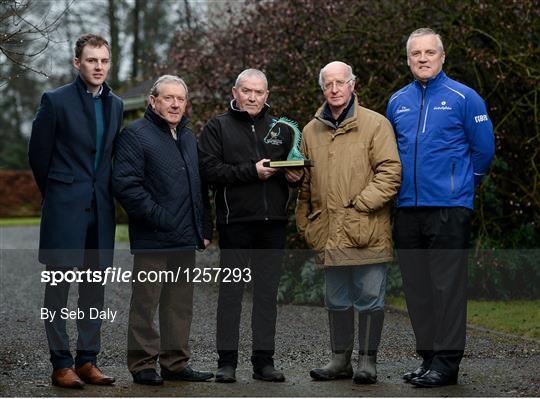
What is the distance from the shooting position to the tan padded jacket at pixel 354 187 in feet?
20.7

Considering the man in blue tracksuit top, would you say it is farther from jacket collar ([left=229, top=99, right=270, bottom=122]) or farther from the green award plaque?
jacket collar ([left=229, top=99, right=270, bottom=122])

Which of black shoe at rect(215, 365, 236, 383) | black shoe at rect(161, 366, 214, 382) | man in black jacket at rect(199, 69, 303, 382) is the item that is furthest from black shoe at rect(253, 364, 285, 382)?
black shoe at rect(161, 366, 214, 382)

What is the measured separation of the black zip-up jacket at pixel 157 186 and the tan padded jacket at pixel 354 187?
30.8 inches

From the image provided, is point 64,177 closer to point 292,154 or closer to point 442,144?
point 292,154

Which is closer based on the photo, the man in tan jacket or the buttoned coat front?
the buttoned coat front

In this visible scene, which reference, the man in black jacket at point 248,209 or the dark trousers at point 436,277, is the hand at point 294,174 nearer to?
the man in black jacket at point 248,209

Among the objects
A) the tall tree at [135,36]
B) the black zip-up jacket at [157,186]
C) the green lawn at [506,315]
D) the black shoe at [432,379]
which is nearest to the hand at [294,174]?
the black zip-up jacket at [157,186]

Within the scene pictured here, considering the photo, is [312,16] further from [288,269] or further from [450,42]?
[288,269]

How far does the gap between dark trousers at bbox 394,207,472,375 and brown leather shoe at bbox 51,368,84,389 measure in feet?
7.04

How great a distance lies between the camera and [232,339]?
6.45 meters

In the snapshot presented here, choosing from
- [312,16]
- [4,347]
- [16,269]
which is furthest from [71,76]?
[4,347]

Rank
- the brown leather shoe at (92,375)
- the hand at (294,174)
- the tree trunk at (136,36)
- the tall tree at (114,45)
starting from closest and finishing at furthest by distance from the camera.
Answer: the brown leather shoe at (92,375) < the hand at (294,174) < the tall tree at (114,45) < the tree trunk at (136,36)

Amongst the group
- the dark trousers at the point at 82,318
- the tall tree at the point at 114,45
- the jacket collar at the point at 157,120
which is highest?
the tall tree at the point at 114,45

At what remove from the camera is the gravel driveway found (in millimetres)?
6059
